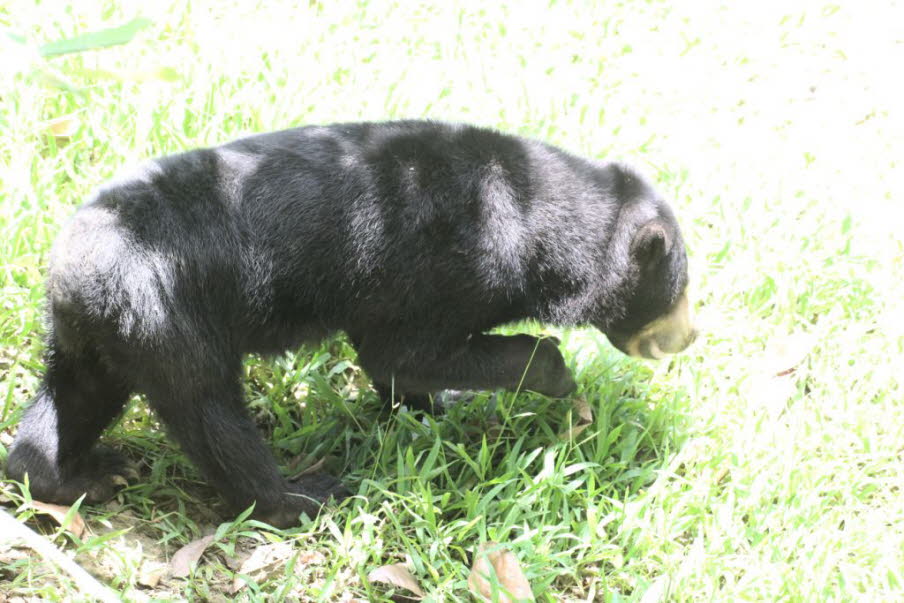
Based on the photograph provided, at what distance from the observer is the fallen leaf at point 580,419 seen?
5.07 metres

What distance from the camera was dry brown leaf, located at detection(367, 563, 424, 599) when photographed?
416 cm

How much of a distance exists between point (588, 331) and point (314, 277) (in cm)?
210

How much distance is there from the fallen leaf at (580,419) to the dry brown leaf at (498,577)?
2.96ft

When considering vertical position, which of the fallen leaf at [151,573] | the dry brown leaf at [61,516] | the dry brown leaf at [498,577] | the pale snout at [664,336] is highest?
the pale snout at [664,336]

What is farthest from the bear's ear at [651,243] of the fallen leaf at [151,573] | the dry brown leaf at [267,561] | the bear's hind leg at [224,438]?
the fallen leaf at [151,573]

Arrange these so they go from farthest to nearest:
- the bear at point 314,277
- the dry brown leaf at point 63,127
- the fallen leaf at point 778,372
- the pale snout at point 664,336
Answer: the dry brown leaf at point 63,127
the fallen leaf at point 778,372
the pale snout at point 664,336
the bear at point 314,277

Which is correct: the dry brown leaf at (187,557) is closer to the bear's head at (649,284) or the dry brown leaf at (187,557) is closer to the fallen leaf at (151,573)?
the fallen leaf at (151,573)

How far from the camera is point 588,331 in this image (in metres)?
5.84

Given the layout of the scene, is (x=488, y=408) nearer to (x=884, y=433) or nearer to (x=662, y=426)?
(x=662, y=426)

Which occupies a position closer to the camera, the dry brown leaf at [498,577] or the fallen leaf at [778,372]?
the dry brown leaf at [498,577]

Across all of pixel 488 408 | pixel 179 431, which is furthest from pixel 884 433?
pixel 179 431

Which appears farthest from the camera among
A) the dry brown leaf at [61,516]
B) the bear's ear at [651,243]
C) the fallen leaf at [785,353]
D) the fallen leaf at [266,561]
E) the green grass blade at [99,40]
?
the fallen leaf at [785,353]

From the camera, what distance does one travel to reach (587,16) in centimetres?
773

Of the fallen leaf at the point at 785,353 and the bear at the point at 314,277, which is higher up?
the bear at the point at 314,277
